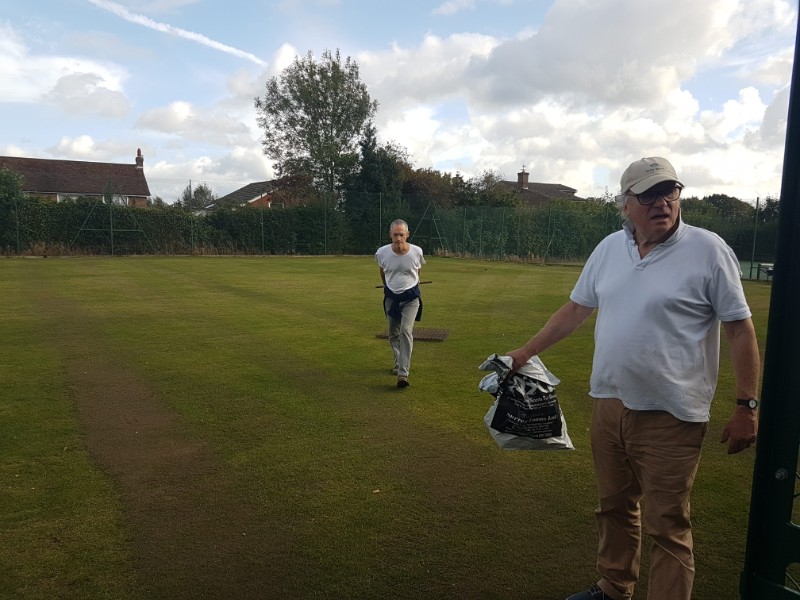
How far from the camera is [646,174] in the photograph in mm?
2822

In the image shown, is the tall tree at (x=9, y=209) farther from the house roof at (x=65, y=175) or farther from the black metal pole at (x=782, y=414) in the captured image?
the black metal pole at (x=782, y=414)

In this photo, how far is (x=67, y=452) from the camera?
17.0ft

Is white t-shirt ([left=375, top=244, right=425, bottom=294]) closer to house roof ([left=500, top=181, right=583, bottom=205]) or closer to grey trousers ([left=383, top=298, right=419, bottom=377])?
grey trousers ([left=383, top=298, right=419, bottom=377])

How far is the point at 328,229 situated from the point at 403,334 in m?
29.2

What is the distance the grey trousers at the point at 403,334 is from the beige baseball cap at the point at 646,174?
465 centimetres

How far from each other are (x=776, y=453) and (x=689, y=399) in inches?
14.8

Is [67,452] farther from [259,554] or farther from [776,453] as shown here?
[776,453]

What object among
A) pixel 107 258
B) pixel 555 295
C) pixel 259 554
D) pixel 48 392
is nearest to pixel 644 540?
pixel 259 554

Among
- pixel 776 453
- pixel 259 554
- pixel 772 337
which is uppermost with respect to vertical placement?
pixel 772 337

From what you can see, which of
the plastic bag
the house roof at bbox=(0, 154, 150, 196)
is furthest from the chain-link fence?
the plastic bag

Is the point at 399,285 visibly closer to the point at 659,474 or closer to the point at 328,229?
the point at 659,474

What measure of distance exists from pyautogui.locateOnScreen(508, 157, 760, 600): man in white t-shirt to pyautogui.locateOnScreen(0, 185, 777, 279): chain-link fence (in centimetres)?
2431

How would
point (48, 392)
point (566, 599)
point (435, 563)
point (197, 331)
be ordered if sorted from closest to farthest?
1. point (566, 599)
2. point (435, 563)
3. point (48, 392)
4. point (197, 331)

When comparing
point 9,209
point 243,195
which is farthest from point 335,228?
point 9,209
